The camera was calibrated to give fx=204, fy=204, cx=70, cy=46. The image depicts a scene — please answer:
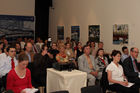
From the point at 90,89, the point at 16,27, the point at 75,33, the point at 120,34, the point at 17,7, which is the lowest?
the point at 90,89

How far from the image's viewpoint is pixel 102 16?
9.02 meters

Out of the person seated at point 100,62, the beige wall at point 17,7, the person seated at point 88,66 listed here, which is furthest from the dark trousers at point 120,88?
the beige wall at point 17,7

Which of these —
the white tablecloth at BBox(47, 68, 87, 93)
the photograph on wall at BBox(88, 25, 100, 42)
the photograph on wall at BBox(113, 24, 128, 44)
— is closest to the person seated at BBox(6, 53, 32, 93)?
the white tablecloth at BBox(47, 68, 87, 93)

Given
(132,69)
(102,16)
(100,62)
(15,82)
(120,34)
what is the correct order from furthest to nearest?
(102,16), (120,34), (100,62), (132,69), (15,82)

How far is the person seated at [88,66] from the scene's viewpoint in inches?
210

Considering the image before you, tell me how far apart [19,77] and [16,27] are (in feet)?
31.1

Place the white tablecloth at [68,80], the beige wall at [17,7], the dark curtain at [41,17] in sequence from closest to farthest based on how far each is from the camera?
the white tablecloth at [68,80]
the beige wall at [17,7]
the dark curtain at [41,17]

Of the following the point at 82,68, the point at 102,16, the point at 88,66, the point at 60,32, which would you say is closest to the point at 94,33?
the point at 102,16

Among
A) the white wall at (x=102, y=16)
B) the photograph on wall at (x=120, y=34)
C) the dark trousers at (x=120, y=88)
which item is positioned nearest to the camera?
the dark trousers at (x=120, y=88)

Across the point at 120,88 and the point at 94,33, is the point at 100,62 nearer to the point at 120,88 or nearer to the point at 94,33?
the point at 120,88

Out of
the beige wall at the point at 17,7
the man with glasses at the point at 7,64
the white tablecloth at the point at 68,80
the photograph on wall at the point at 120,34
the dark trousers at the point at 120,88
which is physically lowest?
the dark trousers at the point at 120,88

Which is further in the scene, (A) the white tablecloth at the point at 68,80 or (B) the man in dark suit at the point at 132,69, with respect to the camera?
(B) the man in dark suit at the point at 132,69

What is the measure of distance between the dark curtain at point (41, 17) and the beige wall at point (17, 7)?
98 cm

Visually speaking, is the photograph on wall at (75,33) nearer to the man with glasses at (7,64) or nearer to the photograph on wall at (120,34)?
the photograph on wall at (120,34)
